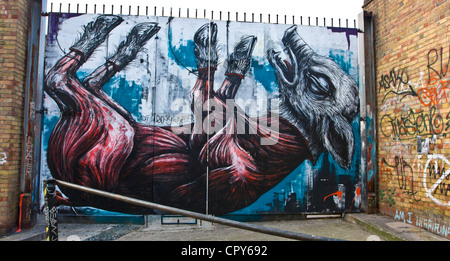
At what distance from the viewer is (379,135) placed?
5418 millimetres

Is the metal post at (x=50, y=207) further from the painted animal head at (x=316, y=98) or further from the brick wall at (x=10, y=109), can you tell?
the painted animal head at (x=316, y=98)

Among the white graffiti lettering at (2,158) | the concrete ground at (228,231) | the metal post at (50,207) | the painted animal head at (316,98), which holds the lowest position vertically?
the concrete ground at (228,231)

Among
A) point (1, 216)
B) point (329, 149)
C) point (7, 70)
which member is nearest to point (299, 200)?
point (329, 149)

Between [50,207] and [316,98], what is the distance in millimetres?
4573

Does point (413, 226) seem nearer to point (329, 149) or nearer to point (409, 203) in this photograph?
point (409, 203)

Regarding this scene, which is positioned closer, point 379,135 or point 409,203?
point 409,203

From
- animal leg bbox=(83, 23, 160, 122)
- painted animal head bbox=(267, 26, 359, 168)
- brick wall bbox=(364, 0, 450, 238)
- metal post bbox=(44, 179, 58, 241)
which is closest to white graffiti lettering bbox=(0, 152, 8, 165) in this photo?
animal leg bbox=(83, 23, 160, 122)

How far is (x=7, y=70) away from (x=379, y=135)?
6483mm

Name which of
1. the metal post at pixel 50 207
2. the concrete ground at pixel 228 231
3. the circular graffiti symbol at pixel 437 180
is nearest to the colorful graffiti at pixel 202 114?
the concrete ground at pixel 228 231

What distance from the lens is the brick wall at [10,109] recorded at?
4.26 metres

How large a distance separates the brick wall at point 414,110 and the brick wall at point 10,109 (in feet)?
20.6

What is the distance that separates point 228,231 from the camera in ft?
15.6

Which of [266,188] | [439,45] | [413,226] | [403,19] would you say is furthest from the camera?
[266,188]

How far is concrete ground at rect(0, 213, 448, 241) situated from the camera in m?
4.31
